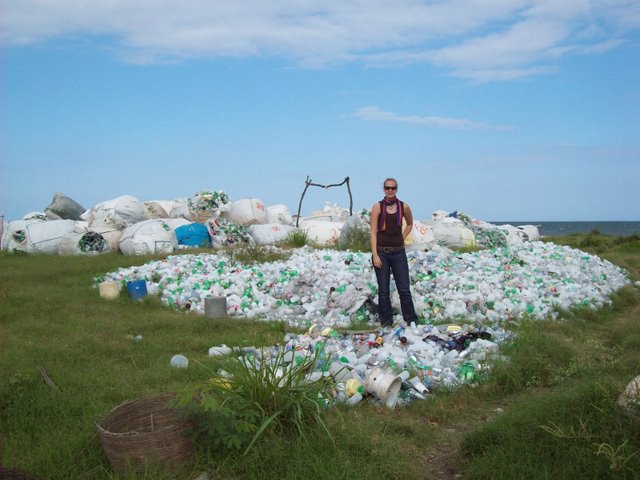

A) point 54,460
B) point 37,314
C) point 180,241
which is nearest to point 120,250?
point 180,241

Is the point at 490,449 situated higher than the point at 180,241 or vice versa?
the point at 180,241

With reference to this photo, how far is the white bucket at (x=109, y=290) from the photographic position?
8.62 metres

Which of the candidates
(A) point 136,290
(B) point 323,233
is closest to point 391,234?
(A) point 136,290

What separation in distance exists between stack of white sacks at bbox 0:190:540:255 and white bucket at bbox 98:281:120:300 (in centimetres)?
365

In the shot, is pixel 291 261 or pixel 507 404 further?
pixel 291 261

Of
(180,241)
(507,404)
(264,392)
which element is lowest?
(507,404)

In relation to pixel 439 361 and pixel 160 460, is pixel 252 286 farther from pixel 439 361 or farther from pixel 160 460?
pixel 160 460

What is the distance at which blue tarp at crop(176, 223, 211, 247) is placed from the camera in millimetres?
12898

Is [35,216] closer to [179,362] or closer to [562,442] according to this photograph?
[179,362]

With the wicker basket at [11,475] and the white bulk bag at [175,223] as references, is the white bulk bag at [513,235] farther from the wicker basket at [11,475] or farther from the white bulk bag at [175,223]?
the wicker basket at [11,475]

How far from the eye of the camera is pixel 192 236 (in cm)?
1295

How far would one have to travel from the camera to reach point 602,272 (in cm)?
1023

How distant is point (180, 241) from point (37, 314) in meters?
5.57

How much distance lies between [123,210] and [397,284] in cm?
1027
